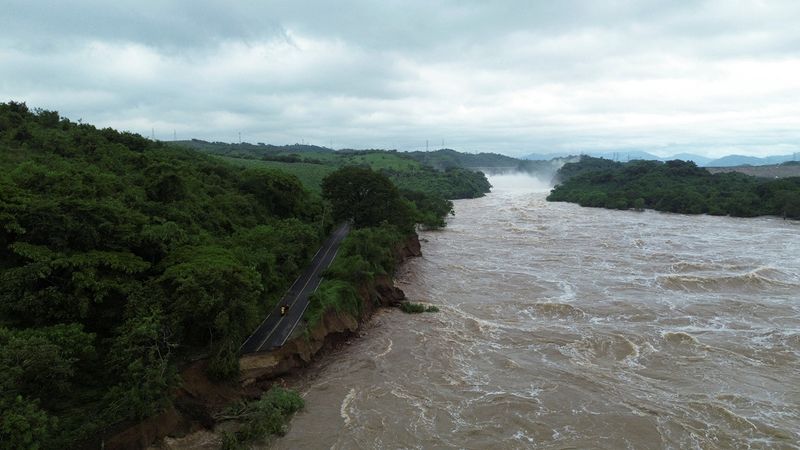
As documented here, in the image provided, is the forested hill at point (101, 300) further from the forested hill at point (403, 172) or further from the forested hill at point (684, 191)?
the forested hill at point (684, 191)

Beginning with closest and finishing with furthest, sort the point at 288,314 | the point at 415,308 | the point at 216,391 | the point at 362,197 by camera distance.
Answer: the point at 216,391 → the point at 288,314 → the point at 415,308 → the point at 362,197

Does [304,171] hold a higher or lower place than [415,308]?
higher

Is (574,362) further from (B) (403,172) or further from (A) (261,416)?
(B) (403,172)

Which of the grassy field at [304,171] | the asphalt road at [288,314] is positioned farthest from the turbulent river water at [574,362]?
the grassy field at [304,171]

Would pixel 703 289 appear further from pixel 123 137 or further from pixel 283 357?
pixel 123 137

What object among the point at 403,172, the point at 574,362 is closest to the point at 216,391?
the point at 574,362

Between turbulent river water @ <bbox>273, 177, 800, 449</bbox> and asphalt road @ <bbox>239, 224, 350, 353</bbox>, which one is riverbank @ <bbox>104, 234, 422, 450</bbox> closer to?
asphalt road @ <bbox>239, 224, 350, 353</bbox>
